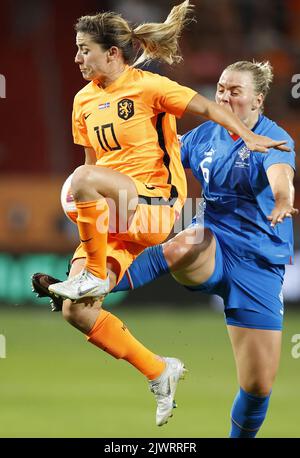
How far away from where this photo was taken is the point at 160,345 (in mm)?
9555

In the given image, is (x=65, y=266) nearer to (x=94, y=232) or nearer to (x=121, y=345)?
(x=121, y=345)

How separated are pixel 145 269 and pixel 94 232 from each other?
0.58 m

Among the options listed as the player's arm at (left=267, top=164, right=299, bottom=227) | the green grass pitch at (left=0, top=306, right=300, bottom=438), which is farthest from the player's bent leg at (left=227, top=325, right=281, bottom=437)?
the green grass pitch at (left=0, top=306, right=300, bottom=438)

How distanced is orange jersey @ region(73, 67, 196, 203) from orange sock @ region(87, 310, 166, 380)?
70cm

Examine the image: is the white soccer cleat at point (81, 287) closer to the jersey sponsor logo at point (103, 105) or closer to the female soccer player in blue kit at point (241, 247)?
the female soccer player in blue kit at point (241, 247)

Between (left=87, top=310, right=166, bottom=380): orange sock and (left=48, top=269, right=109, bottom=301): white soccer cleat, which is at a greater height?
(left=48, top=269, right=109, bottom=301): white soccer cleat

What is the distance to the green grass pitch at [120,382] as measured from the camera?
7.18 meters

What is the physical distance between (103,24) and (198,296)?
266 inches

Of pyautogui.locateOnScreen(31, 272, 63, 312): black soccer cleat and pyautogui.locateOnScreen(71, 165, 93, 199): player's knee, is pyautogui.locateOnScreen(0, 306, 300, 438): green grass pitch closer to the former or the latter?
pyautogui.locateOnScreen(31, 272, 63, 312): black soccer cleat

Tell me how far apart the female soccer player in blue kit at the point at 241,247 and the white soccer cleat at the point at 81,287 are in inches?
17.6

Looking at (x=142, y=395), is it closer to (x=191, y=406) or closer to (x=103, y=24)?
(x=191, y=406)

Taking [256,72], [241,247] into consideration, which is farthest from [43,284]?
[256,72]

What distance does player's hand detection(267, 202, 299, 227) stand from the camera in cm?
454

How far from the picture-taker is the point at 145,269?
543 centimetres
